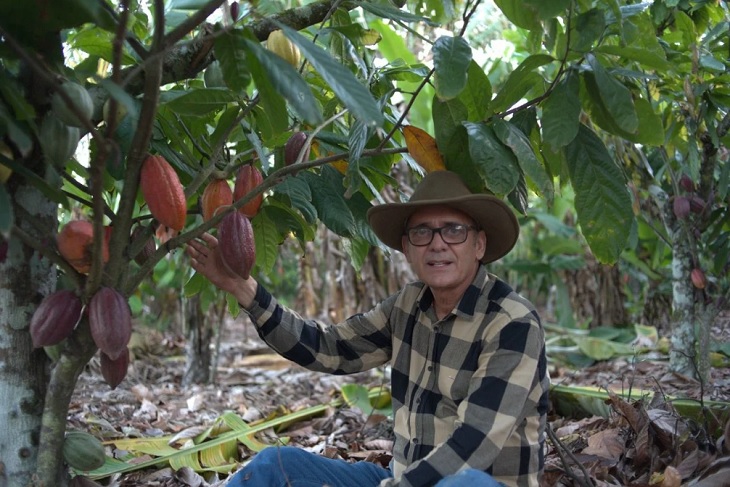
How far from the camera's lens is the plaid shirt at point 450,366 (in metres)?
1.36

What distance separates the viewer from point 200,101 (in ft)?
4.26

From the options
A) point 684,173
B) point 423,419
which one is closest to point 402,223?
point 423,419

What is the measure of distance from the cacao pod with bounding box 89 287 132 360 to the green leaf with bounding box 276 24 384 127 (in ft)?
1.49

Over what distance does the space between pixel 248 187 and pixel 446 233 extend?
0.44 metres

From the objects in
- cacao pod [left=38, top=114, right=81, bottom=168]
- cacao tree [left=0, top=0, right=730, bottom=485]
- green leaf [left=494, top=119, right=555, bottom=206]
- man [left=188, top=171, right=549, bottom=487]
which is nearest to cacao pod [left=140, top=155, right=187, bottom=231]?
cacao tree [left=0, top=0, right=730, bottom=485]

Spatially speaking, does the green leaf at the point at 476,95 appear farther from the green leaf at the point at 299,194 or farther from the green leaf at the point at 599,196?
the green leaf at the point at 299,194

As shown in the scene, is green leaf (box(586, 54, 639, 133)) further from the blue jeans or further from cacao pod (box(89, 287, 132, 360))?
the blue jeans

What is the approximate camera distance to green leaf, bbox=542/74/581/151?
118 cm

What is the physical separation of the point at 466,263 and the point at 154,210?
70 cm

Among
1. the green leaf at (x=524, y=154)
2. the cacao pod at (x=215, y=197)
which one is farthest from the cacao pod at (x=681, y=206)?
the cacao pod at (x=215, y=197)

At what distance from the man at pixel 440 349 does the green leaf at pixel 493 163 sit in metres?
0.22

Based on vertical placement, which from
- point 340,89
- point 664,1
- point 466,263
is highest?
point 664,1

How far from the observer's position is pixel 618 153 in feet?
8.84

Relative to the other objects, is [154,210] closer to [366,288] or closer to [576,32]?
[576,32]
